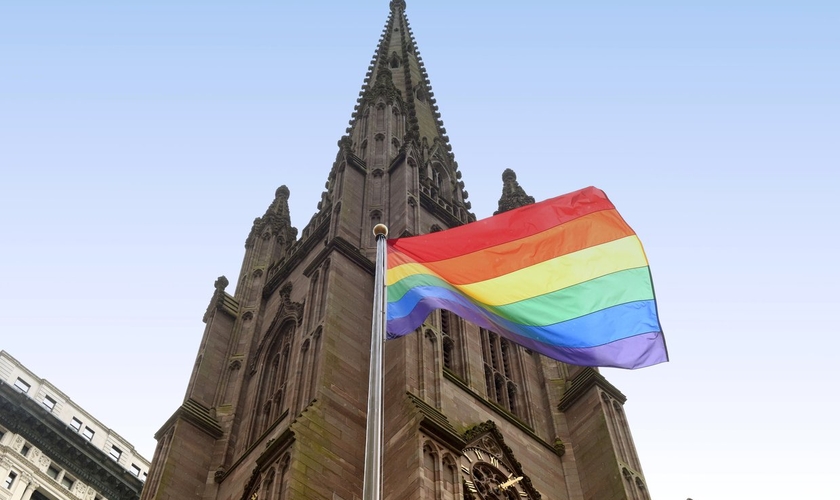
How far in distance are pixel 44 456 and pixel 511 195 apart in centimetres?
2817

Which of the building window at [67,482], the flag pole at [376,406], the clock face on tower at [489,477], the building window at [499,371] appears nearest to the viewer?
the flag pole at [376,406]

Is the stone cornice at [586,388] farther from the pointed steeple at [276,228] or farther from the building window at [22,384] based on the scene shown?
the building window at [22,384]

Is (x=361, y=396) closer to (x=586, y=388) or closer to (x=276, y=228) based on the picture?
(x=586, y=388)

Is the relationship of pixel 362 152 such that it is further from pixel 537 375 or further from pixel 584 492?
pixel 584 492

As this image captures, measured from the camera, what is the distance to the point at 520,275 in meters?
18.7

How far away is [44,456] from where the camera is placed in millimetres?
50156

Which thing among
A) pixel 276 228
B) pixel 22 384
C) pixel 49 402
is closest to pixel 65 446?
pixel 49 402

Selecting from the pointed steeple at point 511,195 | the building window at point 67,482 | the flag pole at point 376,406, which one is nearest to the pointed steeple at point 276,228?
the pointed steeple at point 511,195

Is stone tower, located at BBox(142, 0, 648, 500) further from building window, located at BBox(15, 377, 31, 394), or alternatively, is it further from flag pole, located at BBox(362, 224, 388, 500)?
building window, located at BBox(15, 377, 31, 394)

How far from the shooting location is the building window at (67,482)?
165ft

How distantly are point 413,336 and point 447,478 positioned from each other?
19.7ft

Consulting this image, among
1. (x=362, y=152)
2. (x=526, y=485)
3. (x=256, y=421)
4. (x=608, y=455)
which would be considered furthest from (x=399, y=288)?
(x=362, y=152)

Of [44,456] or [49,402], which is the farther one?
[49,402]

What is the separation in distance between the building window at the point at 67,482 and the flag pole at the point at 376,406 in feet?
133
